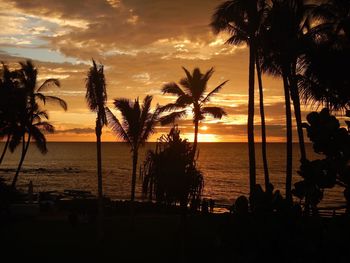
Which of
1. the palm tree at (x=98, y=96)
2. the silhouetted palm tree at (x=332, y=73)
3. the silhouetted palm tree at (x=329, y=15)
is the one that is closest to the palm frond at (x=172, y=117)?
the palm tree at (x=98, y=96)

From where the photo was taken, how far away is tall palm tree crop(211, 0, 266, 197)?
759 inches

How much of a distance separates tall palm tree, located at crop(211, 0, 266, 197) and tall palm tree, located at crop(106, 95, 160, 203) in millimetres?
5472

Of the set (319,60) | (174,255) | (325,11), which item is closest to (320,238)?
(319,60)

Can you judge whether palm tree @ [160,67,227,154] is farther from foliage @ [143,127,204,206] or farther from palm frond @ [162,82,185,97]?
foliage @ [143,127,204,206]

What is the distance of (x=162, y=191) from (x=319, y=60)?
344 inches

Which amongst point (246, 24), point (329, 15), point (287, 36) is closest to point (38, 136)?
point (246, 24)

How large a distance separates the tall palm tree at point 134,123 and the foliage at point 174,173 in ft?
14.1

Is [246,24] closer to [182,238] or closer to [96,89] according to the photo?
[96,89]

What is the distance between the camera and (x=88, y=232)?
22.8 m

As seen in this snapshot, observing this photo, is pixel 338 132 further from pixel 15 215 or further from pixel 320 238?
pixel 15 215

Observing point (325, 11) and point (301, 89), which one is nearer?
point (301, 89)

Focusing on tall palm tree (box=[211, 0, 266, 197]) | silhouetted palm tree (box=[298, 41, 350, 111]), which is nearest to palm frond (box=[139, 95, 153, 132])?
tall palm tree (box=[211, 0, 266, 197])

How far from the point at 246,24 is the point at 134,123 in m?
7.88

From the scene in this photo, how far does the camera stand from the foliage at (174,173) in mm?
17469
